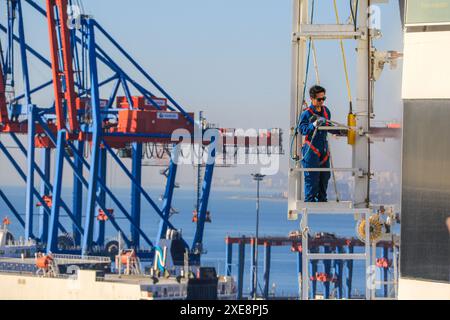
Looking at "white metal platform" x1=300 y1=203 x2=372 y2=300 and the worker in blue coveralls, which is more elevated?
the worker in blue coveralls

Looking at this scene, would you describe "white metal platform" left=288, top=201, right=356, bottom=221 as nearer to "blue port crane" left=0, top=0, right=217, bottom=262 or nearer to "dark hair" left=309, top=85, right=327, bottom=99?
"dark hair" left=309, top=85, right=327, bottom=99

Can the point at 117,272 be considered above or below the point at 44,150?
below

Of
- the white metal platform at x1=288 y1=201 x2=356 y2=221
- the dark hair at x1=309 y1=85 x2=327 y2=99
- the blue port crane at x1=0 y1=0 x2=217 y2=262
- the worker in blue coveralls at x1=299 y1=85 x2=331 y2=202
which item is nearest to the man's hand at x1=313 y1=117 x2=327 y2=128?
the worker in blue coveralls at x1=299 y1=85 x2=331 y2=202

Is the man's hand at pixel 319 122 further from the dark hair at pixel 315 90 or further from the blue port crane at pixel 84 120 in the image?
the blue port crane at pixel 84 120

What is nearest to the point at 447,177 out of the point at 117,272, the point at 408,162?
the point at 408,162

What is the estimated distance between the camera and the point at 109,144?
246 feet

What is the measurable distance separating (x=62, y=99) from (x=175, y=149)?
670cm

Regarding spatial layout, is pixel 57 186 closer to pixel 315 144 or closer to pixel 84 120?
pixel 84 120

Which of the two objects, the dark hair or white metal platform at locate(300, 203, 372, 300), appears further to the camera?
the dark hair

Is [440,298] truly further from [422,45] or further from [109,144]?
[109,144]

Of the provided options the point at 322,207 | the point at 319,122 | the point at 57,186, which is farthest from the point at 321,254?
the point at 57,186

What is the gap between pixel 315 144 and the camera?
922 centimetres

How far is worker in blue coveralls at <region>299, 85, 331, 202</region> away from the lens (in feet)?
29.2
